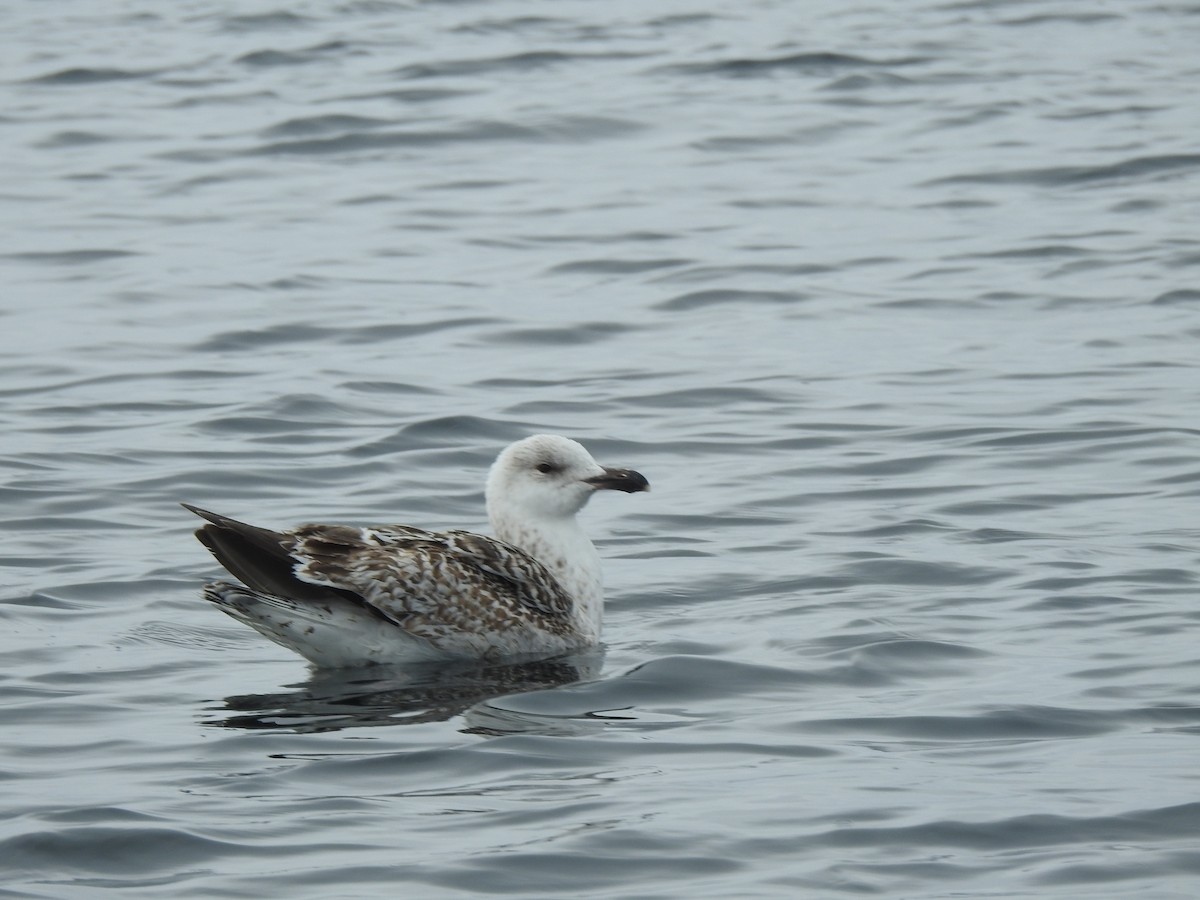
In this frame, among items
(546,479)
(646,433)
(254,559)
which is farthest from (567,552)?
(646,433)

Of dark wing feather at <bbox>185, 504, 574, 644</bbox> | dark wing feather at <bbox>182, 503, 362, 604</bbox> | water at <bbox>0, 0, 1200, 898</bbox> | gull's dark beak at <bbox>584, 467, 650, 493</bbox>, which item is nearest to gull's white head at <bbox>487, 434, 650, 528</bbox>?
gull's dark beak at <bbox>584, 467, 650, 493</bbox>

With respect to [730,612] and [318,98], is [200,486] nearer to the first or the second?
[730,612]

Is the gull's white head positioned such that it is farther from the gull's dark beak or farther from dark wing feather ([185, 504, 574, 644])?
dark wing feather ([185, 504, 574, 644])

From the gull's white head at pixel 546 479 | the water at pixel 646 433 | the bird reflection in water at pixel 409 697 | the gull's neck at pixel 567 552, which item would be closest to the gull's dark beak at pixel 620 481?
the gull's white head at pixel 546 479

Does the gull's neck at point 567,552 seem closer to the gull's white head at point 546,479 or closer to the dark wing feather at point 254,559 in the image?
the gull's white head at point 546,479

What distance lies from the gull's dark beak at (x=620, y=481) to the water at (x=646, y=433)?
1.94 ft

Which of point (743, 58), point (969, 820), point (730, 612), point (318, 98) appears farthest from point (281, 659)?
point (743, 58)

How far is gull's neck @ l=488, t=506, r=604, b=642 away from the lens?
9.36 meters

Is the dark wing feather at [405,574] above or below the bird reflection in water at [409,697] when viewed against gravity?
above

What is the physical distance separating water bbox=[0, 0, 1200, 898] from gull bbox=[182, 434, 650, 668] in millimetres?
198

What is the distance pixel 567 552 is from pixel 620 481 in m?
0.38

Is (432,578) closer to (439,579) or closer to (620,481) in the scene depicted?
(439,579)

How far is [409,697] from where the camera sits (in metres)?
8.51

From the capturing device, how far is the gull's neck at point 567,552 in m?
9.36
